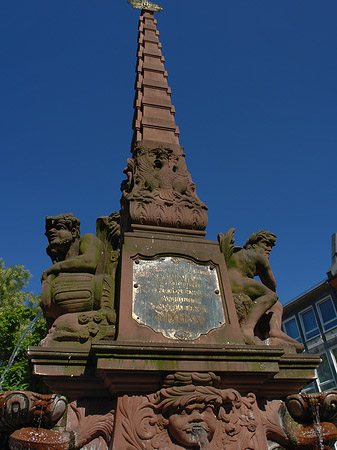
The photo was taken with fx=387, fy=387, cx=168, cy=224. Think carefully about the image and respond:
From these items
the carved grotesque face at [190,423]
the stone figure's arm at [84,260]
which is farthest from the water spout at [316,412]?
the stone figure's arm at [84,260]

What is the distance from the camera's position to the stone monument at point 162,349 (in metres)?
3.56

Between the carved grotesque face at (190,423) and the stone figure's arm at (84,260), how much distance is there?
2138mm

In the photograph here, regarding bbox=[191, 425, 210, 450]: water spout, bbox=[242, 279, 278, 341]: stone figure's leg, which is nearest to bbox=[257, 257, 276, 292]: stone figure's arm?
bbox=[242, 279, 278, 341]: stone figure's leg

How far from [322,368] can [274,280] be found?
1944 cm

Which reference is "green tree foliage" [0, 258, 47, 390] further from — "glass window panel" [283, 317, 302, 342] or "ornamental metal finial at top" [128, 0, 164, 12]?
"glass window panel" [283, 317, 302, 342]

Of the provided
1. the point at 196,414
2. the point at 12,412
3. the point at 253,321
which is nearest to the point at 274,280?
the point at 253,321

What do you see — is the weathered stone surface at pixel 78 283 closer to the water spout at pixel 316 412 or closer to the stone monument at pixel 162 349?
the stone monument at pixel 162 349

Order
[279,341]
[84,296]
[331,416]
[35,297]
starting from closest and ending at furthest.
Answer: [331,416]
[84,296]
[279,341]
[35,297]

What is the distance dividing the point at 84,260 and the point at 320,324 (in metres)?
21.7

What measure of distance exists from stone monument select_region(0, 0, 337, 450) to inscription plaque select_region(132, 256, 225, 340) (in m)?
0.01

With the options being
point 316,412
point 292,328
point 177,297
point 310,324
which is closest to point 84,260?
point 177,297

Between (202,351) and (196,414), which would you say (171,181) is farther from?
(196,414)

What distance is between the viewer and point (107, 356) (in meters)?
3.58

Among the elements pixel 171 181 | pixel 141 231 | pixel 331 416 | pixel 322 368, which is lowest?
pixel 331 416
